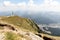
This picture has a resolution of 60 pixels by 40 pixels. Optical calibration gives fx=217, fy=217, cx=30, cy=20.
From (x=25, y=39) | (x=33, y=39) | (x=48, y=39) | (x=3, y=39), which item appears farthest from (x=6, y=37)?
(x=48, y=39)

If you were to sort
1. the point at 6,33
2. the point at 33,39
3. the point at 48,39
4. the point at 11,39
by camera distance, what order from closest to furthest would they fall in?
the point at 11,39, the point at 6,33, the point at 33,39, the point at 48,39

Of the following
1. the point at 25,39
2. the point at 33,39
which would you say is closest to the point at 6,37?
the point at 25,39

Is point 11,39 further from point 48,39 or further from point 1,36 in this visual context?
point 48,39

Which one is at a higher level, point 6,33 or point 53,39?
point 6,33

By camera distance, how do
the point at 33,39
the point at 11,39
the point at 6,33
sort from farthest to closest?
the point at 33,39, the point at 6,33, the point at 11,39

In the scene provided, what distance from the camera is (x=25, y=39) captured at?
37938 mm

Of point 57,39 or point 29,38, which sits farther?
point 57,39

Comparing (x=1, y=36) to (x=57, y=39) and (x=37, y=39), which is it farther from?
(x=57, y=39)

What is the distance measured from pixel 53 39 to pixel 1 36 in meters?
24.4

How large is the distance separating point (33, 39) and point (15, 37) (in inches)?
235

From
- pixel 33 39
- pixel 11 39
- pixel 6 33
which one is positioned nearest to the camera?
pixel 11 39

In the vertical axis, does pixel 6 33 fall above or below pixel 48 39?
above

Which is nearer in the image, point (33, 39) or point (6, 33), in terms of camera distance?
point (6, 33)

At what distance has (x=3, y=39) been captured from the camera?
35125 mm
